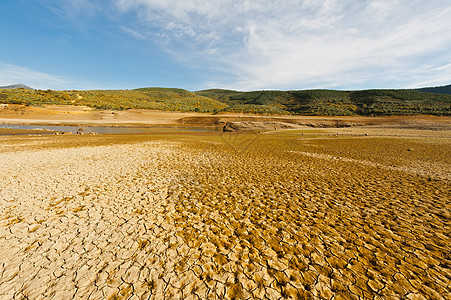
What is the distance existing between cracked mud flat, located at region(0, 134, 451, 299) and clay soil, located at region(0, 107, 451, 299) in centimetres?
3

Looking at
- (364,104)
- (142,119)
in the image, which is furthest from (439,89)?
(142,119)

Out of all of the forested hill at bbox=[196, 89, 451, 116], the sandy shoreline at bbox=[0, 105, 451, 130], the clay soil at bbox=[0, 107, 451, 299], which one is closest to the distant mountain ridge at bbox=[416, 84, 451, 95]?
the forested hill at bbox=[196, 89, 451, 116]

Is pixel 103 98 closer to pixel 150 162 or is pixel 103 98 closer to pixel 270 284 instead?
pixel 150 162

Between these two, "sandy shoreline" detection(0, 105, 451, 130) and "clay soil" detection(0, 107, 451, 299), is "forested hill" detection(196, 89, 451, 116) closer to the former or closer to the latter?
"sandy shoreline" detection(0, 105, 451, 130)

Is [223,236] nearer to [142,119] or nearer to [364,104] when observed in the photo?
[142,119]

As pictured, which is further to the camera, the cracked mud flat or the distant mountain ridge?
the distant mountain ridge

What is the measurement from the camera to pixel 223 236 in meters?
5.03

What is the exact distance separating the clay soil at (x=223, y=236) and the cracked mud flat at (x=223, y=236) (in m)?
0.03

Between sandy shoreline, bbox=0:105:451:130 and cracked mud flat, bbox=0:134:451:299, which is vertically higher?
sandy shoreline, bbox=0:105:451:130

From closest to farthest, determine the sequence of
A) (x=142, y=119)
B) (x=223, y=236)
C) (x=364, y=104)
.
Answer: (x=223, y=236) → (x=142, y=119) → (x=364, y=104)

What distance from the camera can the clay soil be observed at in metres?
3.52

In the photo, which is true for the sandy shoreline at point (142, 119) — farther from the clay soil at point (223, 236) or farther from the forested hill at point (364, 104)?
the clay soil at point (223, 236)

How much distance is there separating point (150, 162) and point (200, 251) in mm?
9736

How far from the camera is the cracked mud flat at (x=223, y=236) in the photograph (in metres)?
3.52
